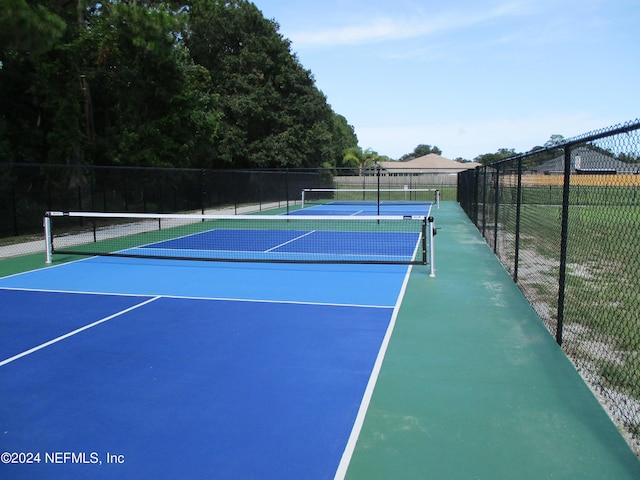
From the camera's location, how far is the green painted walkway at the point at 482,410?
3.54 meters

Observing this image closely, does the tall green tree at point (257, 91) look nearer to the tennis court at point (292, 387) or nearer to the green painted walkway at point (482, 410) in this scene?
the tennis court at point (292, 387)

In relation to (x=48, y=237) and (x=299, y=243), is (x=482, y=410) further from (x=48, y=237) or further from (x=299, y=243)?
(x=299, y=243)

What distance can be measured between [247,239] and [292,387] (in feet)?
37.1

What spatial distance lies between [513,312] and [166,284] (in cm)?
597

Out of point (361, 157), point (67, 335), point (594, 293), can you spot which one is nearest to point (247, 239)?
point (67, 335)

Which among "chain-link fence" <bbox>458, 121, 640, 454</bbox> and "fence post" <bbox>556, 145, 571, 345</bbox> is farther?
"fence post" <bbox>556, 145, 571, 345</bbox>

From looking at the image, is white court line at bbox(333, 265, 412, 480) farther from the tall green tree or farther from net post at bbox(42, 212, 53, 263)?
the tall green tree

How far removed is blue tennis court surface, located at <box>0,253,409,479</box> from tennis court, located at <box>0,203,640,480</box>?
0.02 meters

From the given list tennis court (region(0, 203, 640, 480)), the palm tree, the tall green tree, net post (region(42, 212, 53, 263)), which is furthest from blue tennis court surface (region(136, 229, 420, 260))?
the palm tree

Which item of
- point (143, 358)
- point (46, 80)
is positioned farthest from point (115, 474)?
point (46, 80)

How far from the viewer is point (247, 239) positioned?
52.1 feet

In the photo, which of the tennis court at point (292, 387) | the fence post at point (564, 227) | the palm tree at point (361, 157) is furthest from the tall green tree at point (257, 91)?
the fence post at point (564, 227)

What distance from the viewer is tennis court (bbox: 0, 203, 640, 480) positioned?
364 centimetres

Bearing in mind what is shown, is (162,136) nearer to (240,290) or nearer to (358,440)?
(240,290)
